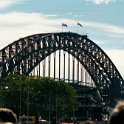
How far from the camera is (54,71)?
196 meters

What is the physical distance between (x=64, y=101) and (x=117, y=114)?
498ft

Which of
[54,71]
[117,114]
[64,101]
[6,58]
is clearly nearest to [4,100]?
[64,101]

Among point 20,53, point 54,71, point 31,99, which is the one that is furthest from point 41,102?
point 54,71

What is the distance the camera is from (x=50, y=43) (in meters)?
188

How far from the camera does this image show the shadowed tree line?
480 ft

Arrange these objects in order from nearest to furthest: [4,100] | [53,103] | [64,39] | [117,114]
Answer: [117,114] → [4,100] → [53,103] → [64,39]

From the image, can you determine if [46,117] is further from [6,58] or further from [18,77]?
[6,58]

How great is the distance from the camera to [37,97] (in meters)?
150

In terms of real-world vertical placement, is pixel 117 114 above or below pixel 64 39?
below

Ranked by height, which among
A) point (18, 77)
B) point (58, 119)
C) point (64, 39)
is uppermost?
point (64, 39)

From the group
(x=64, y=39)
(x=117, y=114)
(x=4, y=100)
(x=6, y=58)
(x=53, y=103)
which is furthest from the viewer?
(x=64, y=39)

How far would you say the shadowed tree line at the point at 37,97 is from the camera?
14625 cm

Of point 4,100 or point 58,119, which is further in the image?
point 58,119

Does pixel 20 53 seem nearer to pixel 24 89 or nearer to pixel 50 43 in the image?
pixel 50 43
